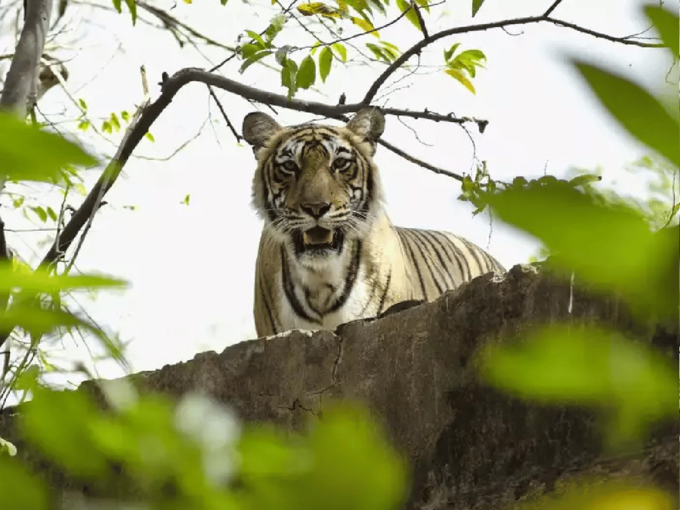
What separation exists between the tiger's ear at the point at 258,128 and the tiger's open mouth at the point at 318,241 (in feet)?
2.69

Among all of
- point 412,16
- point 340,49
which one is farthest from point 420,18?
point 340,49

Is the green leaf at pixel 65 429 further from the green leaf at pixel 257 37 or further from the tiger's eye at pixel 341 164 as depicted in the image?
the tiger's eye at pixel 341 164

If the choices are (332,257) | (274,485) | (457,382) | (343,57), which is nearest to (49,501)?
(274,485)

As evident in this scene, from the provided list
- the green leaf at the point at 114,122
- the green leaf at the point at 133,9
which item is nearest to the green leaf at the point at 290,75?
the green leaf at the point at 133,9

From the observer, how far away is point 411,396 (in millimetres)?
2176

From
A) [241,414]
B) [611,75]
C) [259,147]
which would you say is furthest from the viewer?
[259,147]

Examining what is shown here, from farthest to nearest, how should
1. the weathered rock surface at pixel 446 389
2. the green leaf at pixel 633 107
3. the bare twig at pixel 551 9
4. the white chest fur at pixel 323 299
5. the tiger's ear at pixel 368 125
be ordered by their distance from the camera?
the tiger's ear at pixel 368 125
the white chest fur at pixel 323 299
the bare twig at pixel 551 9
the weathered rock surface at pixel 446 389
the green leaf at pixel 633 107

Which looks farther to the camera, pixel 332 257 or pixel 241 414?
pixel 332 257

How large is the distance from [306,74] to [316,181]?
5.73 ft

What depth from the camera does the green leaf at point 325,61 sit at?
11.0ft

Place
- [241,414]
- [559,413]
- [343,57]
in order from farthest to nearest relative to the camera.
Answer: [343,57] < [241,414] < [559,413]

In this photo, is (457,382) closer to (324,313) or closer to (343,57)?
(343,57)

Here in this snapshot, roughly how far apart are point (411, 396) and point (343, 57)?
6.27 feet

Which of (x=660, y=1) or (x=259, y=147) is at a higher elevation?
(x=259, y=147)
